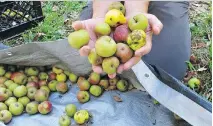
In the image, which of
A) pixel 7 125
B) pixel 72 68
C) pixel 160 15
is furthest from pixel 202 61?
pixel 7 125

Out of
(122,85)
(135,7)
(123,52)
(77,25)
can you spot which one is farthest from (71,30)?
(123,52)

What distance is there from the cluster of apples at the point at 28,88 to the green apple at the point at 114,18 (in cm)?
50

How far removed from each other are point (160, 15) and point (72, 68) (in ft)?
1.70

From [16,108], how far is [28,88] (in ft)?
0.50

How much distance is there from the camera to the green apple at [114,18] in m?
1.63

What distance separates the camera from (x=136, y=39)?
5.02 ft

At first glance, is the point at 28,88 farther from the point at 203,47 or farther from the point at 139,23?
the point at 203,47

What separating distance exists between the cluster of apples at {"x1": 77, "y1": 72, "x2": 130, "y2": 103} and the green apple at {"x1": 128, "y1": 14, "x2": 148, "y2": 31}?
0.43m

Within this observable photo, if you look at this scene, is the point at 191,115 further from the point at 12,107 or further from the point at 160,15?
the point at 12,107

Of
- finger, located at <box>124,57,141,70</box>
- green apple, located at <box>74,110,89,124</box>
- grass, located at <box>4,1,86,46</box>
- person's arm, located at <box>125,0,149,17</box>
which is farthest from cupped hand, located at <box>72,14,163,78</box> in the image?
grass, located at <box>4,1,86,46</box>

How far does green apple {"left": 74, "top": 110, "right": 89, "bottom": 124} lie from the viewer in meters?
1.84

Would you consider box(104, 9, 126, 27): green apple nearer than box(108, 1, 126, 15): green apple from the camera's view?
Yes

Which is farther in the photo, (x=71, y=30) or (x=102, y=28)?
(x=71, y=30)

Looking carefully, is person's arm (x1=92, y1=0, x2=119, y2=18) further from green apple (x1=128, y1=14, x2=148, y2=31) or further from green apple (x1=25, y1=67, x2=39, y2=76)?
green apple (x1=25, y1=67, x2=39, y2=76)
